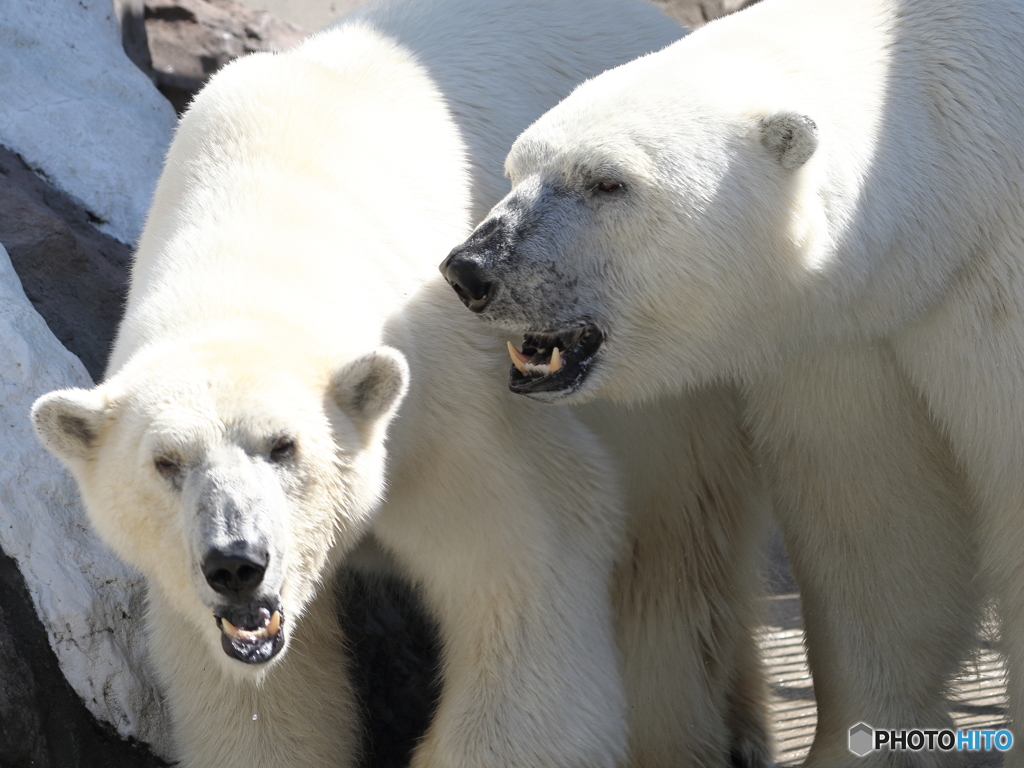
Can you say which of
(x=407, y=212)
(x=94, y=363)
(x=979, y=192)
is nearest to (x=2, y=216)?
(x=94, y=363)

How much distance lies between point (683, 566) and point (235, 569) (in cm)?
194

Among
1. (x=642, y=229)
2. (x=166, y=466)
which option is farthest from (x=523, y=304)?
(x=166, y=466)

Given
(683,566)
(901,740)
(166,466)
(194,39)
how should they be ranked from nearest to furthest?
(166,466) → (901,740) → (683,566) → (194,39)

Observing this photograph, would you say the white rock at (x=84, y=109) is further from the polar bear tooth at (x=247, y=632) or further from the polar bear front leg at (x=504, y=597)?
the polar bear tooth at (x=247, y=632)

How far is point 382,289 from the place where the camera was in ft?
11.0

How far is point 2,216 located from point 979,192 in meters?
3.39

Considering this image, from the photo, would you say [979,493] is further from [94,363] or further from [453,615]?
[94,363]

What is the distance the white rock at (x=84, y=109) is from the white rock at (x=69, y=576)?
4.59 ft

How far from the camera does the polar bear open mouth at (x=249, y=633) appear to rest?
2852 millimetres

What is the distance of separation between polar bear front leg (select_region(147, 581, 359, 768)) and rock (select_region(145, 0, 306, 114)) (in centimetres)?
441

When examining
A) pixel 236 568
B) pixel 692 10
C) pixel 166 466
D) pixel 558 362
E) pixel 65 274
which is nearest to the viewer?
pixel 236 568

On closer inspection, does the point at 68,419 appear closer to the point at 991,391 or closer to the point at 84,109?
the point at 991,391

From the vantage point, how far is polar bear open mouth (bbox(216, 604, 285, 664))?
112 inches

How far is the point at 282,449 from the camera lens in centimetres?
286
